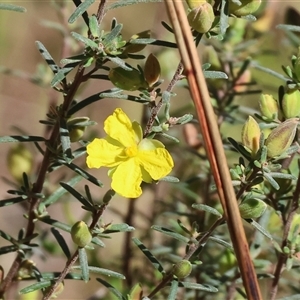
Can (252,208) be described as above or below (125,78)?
below

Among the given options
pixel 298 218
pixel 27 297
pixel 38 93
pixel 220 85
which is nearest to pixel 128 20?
pixel 38 93

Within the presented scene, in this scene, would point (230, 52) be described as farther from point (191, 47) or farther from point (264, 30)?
point (191, 47)

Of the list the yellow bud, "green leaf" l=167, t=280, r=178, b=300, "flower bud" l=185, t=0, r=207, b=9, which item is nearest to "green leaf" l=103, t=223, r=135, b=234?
"green leaf" l=167, t=280, r=178, b=300

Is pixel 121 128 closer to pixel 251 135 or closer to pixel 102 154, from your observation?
pixel 102 154

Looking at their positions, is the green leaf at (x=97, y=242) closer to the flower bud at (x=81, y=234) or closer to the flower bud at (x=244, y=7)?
the flower bud at (x=81, y=234)

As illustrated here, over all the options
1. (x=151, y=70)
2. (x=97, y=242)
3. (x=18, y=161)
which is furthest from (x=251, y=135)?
(x=18, y=161)

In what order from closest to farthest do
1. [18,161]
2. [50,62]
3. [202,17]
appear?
[202,17]
[50,62]
[18,161]
